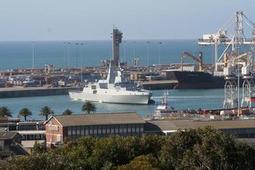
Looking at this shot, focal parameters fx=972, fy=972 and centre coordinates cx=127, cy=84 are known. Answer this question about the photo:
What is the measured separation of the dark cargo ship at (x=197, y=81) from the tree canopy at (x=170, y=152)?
33927mm

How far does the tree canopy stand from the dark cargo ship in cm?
3393

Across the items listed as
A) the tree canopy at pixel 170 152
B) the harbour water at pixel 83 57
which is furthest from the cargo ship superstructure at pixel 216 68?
the tree canopy at pixel 170 152

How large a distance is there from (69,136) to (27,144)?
2.86 ft

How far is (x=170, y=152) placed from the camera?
13.2 meters

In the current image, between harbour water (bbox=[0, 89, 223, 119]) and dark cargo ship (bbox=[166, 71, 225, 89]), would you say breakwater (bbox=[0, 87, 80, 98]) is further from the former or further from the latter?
dark cargo ship (bbox=[166, 71, 225, 89])

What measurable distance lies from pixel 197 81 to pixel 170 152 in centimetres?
3487

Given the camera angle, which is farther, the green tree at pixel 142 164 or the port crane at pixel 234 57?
the port crane at pixel 234 57

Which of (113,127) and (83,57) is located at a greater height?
(83,57)

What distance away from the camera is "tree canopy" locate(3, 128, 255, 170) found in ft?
42.1

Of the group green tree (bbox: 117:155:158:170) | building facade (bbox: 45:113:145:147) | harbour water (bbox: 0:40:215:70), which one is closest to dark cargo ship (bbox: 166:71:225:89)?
harbour water (bbox: 0:40:215:70)

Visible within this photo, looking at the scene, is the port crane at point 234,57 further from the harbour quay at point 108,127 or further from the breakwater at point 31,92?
the harbour quay at point 108,127

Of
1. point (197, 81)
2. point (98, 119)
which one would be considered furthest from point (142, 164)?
point (197, 81)

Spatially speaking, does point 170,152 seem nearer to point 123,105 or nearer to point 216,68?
point 123,105

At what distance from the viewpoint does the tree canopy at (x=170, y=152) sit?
12.8m
